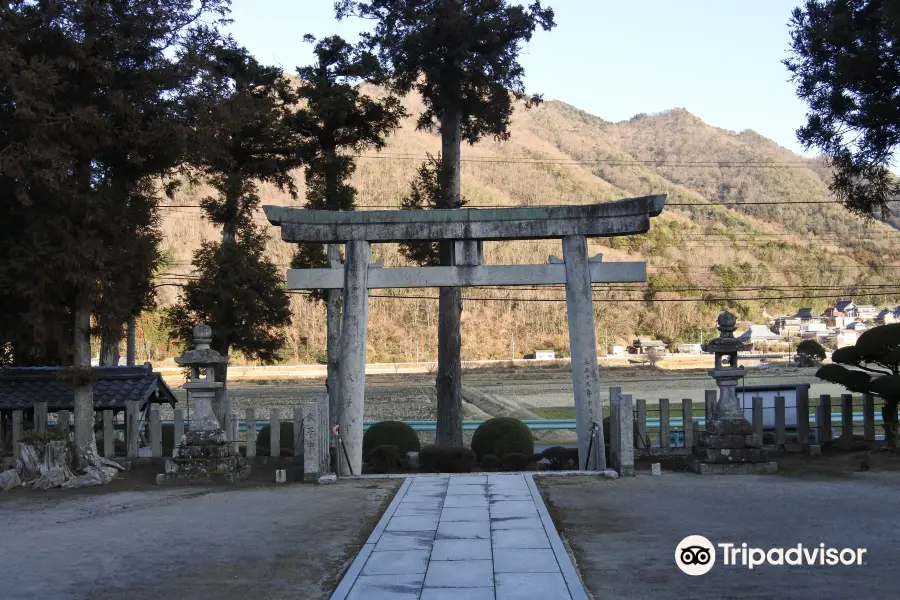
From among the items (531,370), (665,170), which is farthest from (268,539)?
(665,170)

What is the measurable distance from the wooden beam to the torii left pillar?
8.0 inches

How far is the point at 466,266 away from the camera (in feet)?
45.7

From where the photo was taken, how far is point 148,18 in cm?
1356

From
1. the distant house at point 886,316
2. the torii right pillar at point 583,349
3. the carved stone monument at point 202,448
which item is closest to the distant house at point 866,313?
the distant house at point 886,316

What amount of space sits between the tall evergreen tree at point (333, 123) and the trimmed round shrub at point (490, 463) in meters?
5.05

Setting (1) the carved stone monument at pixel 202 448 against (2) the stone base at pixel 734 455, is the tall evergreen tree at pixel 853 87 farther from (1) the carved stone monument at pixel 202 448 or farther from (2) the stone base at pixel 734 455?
(1) the carved stone monument at pixel 202 448

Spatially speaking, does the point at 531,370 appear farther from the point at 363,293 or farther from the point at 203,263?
the point at 363,293

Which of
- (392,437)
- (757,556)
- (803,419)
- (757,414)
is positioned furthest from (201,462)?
(803,419)

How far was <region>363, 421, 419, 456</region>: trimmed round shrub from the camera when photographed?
16.1 m

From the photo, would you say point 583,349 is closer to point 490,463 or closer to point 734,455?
point 490,463

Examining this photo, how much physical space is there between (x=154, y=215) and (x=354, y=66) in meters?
6.82

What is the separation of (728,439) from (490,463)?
13.5ft

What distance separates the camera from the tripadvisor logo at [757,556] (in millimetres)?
6785

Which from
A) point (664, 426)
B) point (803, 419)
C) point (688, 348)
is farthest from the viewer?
point (688, 348)
